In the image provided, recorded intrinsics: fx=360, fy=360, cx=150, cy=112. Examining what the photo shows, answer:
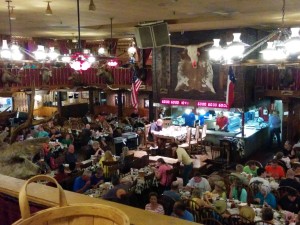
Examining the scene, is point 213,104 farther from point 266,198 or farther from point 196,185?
point 266,198

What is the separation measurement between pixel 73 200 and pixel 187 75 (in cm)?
1493

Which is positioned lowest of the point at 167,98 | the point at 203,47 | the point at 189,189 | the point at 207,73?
the point at 189,189

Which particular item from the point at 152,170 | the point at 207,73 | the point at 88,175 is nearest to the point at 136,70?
the point at 207,73

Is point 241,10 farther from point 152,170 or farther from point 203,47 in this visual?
point 203,47

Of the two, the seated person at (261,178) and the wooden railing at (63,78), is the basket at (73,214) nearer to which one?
the seated person at (261,178)

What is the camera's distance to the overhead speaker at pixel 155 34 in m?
10.1

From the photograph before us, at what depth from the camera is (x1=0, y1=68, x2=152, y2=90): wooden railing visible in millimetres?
18241

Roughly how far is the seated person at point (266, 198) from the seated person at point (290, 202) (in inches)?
5.9

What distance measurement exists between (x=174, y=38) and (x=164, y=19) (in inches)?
225

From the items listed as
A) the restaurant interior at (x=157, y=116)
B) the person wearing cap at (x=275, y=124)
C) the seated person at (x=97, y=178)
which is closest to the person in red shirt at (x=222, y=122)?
the restaurant interior at (x=157, y=116)

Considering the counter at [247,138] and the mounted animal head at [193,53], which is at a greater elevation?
the mounted animal head at [193,53]

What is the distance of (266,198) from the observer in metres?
8.01

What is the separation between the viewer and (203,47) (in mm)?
15805

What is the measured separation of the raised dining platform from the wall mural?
1328 cm
